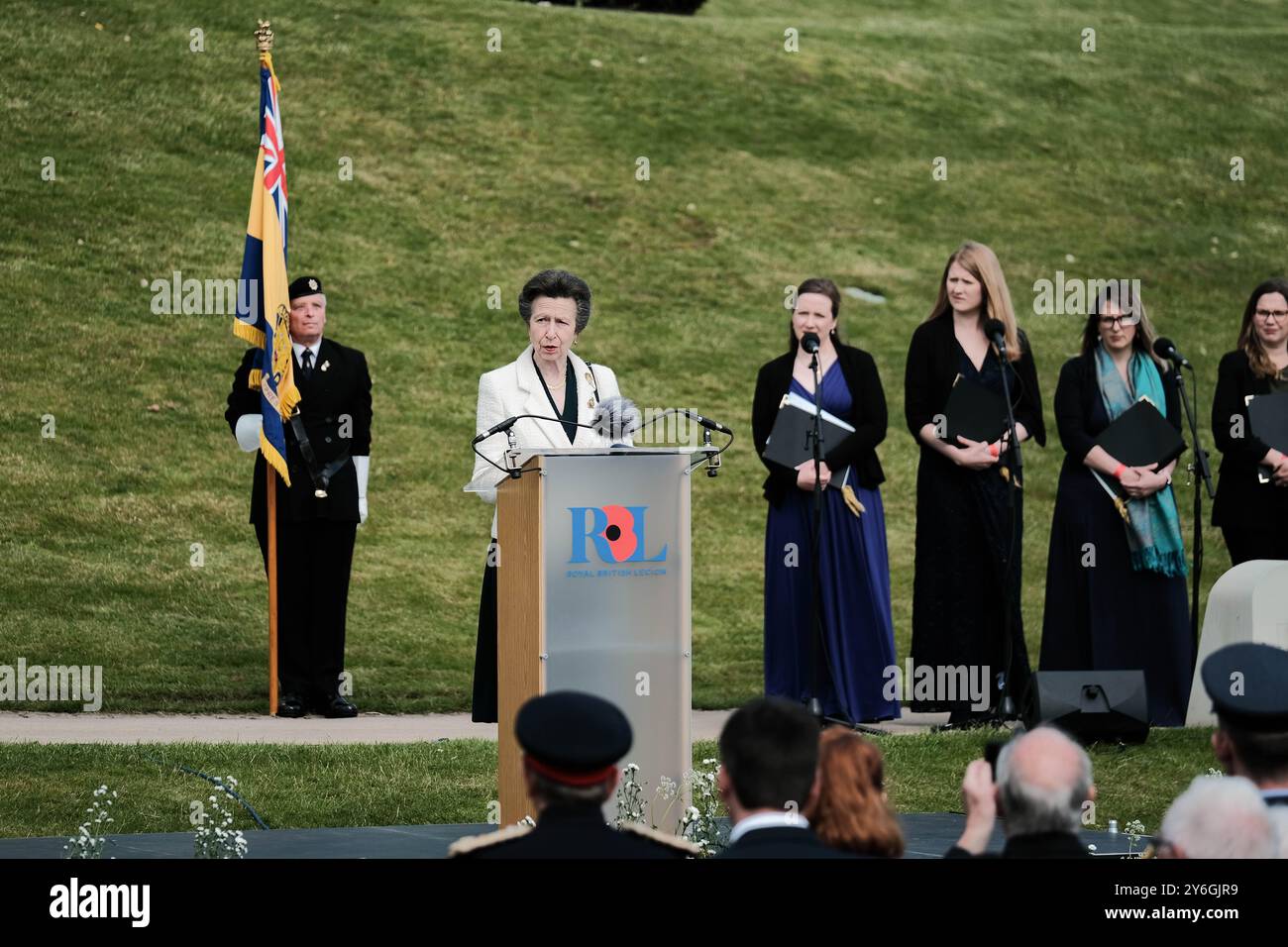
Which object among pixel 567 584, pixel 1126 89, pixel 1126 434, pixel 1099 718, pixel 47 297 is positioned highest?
pixel 1126 89

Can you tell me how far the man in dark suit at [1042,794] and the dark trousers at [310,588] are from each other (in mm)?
8175

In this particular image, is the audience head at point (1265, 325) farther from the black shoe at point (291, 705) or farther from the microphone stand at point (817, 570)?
the black shoe at point (291, 705)

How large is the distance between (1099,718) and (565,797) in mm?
5861

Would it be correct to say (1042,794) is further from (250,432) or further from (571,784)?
(250,432)

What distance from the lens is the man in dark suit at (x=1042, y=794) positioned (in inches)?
170

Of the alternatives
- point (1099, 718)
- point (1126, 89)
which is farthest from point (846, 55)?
point (1099, 718)

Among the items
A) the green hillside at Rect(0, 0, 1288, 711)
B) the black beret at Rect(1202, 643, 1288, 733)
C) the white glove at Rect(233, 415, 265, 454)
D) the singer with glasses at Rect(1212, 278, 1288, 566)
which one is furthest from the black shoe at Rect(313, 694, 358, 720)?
the black beret at Rect(1202, 643, 1288, 733)

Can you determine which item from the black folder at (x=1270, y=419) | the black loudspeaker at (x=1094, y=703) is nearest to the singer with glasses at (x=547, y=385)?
the black loudspeaker at (x=1094, y=703)

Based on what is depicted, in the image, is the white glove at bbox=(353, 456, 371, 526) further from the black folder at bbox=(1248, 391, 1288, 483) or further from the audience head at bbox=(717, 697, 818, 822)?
the audience head at bbox=(717, 697, 818, 822)

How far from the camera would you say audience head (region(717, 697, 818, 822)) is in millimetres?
4359

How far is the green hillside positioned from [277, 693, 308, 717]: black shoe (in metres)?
0.97

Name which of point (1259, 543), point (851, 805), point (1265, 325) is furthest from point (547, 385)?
point (1259, 543)
